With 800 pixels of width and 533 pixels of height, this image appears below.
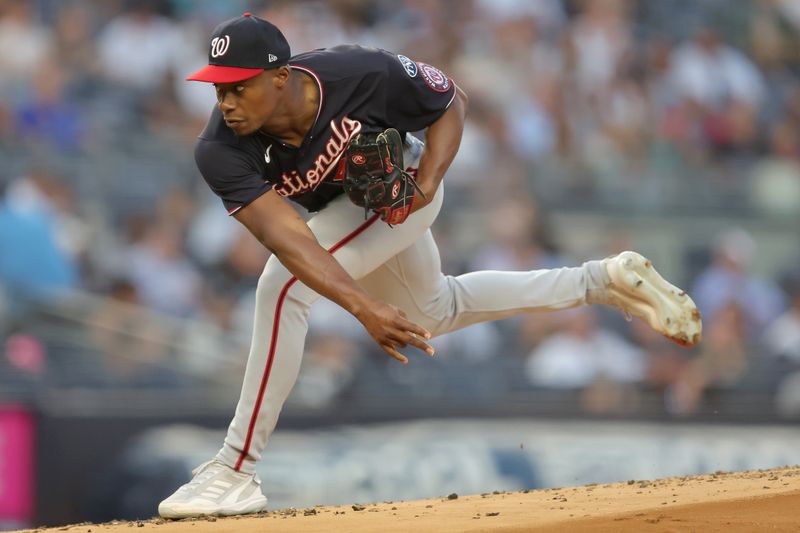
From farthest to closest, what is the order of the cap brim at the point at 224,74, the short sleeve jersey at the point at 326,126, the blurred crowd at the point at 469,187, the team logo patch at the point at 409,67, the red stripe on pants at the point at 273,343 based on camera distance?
the blurred crowd at the point at 469,187
the team logo patch at the point at 409,67
the red stripe on pants at the point at 273,343
the short sleeve jersey at the point at 326,126
the cap brim at the point at 224,74

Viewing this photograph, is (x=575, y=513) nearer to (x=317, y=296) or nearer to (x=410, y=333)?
(x=410, y=333)

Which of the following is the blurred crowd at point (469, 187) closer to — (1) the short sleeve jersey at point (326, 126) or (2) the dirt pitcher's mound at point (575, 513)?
(2) the dirt pitcher's mound at point (575, 513)

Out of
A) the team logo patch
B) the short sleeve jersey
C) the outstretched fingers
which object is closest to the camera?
the outstretched fingers

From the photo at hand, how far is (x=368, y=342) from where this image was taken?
7918mm

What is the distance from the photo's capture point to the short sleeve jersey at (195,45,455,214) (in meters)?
3.94

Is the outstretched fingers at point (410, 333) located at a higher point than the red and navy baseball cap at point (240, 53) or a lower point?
lower

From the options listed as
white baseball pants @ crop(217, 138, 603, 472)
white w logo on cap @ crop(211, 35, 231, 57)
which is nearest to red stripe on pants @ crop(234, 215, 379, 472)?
white baseball pants @ crop(217, 138, 603, 472)

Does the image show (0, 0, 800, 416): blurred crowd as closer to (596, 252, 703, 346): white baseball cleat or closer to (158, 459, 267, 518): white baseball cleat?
(596, 252, 703, 346): white baseball cleat

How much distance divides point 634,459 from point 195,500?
3.71 m

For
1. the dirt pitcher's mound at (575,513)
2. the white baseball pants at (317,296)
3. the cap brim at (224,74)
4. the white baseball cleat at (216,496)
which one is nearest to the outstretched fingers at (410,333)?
the dirt pitcher's mound at (575,513)

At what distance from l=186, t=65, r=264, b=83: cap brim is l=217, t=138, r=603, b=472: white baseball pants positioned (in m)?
Result: 0.64

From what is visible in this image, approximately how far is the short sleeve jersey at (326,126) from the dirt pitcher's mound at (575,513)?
101cm

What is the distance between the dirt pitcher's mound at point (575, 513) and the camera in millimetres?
3508

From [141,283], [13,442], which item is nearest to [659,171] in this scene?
[141,283]
